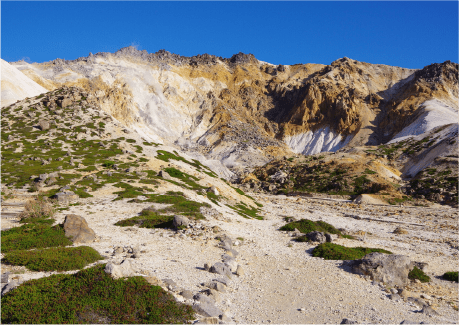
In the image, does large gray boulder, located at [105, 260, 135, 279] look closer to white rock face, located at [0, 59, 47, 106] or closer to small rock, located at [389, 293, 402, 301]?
small rock, located at [389, 293, 402, 301]

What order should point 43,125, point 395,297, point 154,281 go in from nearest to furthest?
point 154,281, point 395,297, point 43,125

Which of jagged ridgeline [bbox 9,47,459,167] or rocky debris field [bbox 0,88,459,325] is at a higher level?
jagged ridgeline [bbox 9,47,459,167]

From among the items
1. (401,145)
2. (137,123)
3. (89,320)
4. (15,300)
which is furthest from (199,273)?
(137,123)

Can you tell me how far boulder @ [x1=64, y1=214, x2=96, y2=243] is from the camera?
17812 millimetres

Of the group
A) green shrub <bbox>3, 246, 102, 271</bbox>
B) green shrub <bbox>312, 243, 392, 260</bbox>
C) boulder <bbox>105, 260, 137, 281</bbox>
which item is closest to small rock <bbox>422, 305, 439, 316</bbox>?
green shrub <bbox>312, 243, 392, 260</bbox>

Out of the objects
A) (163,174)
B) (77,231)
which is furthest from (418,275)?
(163,174)

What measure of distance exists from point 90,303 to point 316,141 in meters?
159

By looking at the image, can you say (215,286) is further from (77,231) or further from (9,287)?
(77,231)

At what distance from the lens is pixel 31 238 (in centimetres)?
1697

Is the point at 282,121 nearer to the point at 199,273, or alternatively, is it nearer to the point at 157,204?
the point at 157,204

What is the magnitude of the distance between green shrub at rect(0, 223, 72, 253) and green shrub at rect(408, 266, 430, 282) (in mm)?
19154

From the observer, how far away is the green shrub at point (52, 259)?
13336 millimetres

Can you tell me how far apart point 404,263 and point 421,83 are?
576ft

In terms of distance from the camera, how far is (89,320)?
376 inches
